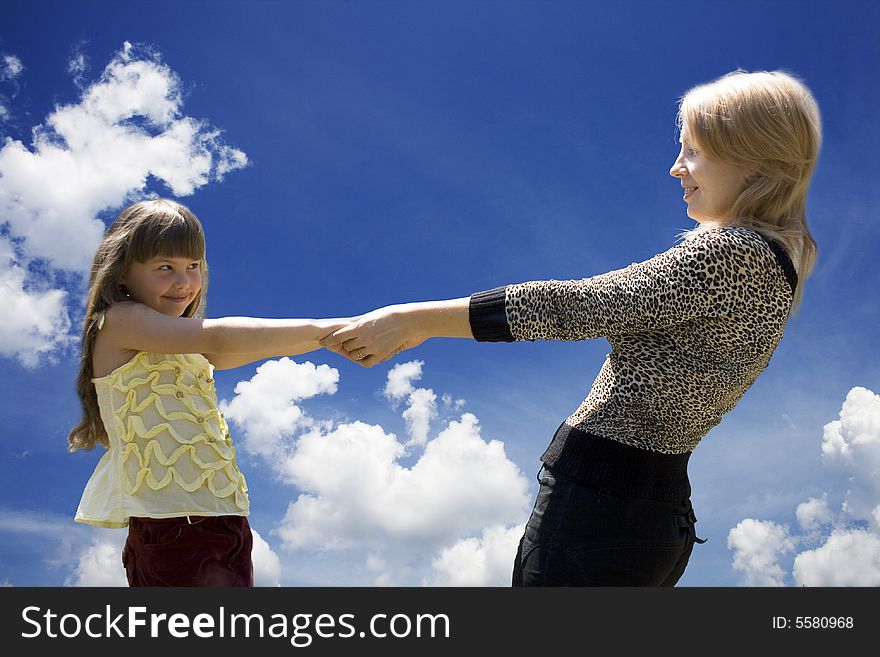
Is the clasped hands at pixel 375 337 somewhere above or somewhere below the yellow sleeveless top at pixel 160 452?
above

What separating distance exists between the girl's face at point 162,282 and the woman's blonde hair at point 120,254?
0.04 meters

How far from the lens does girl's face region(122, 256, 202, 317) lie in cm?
379

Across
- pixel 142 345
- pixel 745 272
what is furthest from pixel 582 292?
pixel 142 345

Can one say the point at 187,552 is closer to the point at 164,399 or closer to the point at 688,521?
the point at 164,399

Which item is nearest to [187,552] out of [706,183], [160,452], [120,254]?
[160,452]

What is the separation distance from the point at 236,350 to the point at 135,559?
1.03 m

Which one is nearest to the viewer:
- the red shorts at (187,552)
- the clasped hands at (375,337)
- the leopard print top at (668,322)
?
the leopard print top at (668,322)

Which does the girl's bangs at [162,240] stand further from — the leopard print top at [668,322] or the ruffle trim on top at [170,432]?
the leopard print top at [668,322]

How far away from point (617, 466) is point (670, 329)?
0.51m

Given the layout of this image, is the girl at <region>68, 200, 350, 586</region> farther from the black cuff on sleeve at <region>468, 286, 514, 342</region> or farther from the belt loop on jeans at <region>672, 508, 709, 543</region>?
the belt loop on jeans at <region>672, 508, 709, 543</region>

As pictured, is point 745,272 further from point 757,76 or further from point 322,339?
point 322,339

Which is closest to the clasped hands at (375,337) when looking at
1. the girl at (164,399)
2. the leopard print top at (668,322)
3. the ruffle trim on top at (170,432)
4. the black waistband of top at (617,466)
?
the girl at (164,399)

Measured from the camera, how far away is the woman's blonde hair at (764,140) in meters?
2.80

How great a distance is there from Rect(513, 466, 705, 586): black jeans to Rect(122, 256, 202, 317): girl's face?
206 centimetres
